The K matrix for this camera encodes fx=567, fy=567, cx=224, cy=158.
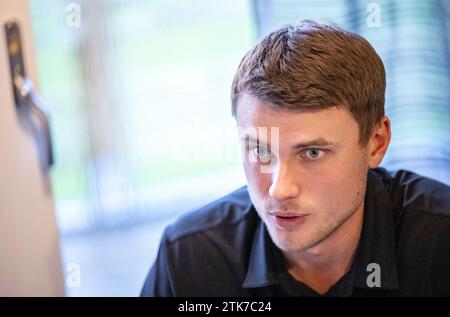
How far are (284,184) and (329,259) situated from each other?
0.23 m

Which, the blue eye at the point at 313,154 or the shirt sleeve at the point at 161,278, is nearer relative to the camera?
the blue eye at the point at 313,154

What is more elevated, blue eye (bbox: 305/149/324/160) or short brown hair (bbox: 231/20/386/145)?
short brown hair (bbox: 231/20/386/145)

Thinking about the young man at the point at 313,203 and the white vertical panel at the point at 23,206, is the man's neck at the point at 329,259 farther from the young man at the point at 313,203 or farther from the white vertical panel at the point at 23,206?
the white vertical panel at the point at 23,206

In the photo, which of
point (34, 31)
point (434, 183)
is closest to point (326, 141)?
point (434, 183)

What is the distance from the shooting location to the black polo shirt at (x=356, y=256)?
36.8 inches

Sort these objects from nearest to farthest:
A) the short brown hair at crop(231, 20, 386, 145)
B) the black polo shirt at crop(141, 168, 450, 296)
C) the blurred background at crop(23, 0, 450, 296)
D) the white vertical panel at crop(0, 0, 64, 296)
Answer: the short brown hair at crop(231, 20, 386, 145) → the black polo shirt at crop(141, 168, 450, 296) → the white vertical panel at crop(0, 0, 64, 296) → the blurred background at crop(23, 0, 450, 296)

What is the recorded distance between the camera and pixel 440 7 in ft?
3.86

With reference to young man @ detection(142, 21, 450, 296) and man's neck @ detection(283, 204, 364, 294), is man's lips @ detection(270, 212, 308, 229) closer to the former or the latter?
young man @ detection(142, 21, 450, 296)

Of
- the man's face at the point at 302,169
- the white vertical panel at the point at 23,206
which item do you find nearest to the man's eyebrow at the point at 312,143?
the man's face at the point at 302,169

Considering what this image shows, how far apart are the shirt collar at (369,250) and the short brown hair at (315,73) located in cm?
14

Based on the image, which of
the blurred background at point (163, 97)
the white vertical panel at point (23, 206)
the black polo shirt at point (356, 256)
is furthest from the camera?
the blurred background at point (163, 97)

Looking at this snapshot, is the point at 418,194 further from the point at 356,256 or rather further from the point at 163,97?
the point at 163,97

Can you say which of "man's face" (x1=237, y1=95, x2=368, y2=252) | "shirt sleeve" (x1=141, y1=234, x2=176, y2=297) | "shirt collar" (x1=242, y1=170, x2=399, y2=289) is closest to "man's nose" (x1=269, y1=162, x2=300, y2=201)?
"man's face" (x1=237, y1=95, x2=368, y2=252)

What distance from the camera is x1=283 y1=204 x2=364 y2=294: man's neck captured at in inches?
38.9
